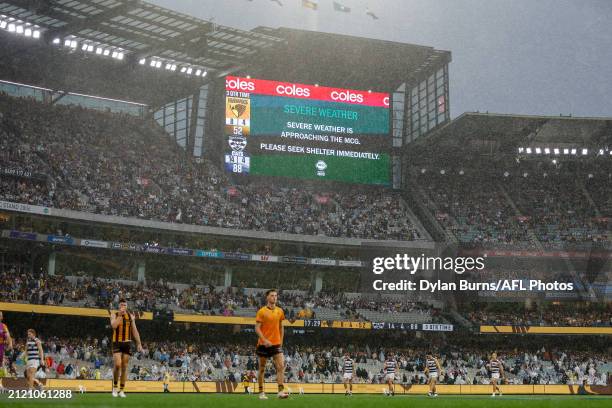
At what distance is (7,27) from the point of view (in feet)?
182

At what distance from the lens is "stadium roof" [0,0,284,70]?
2160 inches

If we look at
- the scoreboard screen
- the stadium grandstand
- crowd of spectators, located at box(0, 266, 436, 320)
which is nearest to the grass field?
the stadium grandstand

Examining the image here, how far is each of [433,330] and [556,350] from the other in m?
10.8

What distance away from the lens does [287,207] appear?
66000 mm

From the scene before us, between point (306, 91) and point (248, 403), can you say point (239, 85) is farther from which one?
point (248, 403)

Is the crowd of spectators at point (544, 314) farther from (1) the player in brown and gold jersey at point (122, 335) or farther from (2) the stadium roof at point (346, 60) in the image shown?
(1) the player in brown and gold jersey at point (122, 335)

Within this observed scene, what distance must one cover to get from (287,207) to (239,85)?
35.6ft

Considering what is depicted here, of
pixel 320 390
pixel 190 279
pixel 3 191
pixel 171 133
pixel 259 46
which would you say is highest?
pixel 259 46

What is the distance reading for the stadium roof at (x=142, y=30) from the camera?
54875 mm

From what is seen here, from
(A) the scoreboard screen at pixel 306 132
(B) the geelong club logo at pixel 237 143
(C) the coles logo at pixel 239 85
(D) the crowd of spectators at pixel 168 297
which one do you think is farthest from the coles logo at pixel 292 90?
(D) the crowd of spectators at pixel 168 297

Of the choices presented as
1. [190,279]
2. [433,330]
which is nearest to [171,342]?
[190,279]

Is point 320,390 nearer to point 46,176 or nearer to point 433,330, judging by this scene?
point 433,330

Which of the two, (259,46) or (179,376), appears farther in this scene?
(259,46)

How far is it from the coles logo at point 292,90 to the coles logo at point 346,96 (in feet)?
7.84
